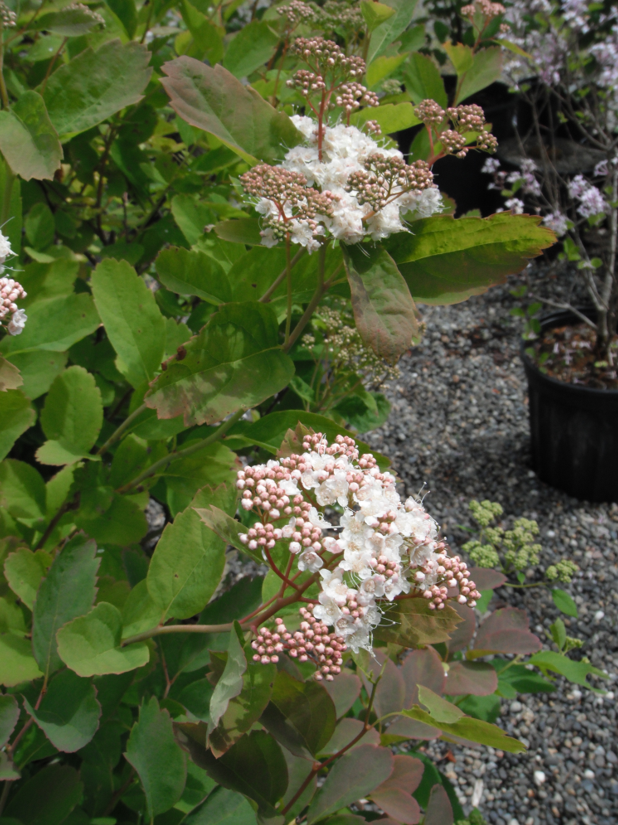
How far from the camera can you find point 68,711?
0.69 metres

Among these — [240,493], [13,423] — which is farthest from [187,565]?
[13,423]

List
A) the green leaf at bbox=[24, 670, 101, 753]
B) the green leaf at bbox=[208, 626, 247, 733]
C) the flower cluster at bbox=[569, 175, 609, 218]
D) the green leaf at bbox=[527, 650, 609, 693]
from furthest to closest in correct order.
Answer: the flower cluster at bbox=[569, 175, 609, 218] < the green leaf at bbox=[527, 650, 609, 693] < the green leaf at bbox=[24, 670, 101, 753] < the green leaf at bbox=[208, 626, 247, 733]

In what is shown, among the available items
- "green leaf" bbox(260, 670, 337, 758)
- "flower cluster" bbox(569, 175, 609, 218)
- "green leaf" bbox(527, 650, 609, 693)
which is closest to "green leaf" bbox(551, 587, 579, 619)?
"green leaf" bbox(527, 650, 609, 693)

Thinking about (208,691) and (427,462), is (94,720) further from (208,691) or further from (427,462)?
(427,462)

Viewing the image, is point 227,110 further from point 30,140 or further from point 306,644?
point 306,644

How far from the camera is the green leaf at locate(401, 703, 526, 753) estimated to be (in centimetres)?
67

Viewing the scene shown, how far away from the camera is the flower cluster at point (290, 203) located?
685 mm

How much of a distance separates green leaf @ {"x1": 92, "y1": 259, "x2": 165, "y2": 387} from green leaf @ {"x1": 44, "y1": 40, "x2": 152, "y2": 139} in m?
0.19

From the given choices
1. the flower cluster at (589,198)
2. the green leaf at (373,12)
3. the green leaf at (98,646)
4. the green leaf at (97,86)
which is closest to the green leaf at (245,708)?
the green leaf at (98,646)

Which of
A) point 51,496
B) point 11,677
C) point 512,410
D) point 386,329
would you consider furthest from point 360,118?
point 512,410

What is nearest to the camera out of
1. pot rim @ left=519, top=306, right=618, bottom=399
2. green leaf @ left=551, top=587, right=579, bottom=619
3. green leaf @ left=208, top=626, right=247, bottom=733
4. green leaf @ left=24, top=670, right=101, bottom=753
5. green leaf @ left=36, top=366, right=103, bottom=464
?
green leaf @ left=208, top=626, right=247, bottom=733

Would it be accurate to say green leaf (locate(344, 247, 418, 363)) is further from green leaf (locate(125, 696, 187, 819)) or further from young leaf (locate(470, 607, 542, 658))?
young leaf (locate(470, 607, 542, 658))

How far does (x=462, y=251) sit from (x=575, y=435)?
185 cm

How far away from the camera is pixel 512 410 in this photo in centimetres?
289
